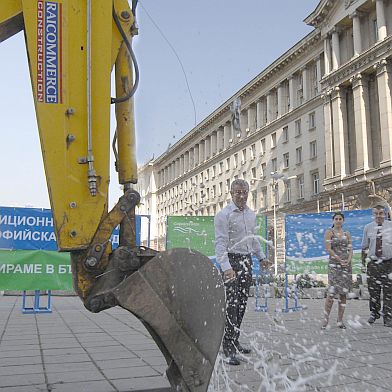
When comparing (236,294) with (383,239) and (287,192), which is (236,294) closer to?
(383,239)

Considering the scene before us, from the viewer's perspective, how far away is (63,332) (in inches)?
289

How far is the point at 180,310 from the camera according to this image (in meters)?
2.70

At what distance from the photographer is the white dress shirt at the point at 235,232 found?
5535 mm

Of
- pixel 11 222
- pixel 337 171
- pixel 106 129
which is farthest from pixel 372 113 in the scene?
pixel 106 129

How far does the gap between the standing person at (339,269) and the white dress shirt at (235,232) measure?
2.54m

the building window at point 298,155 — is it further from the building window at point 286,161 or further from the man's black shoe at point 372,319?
the man's black shoe at point 372,319

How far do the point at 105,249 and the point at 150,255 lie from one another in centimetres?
26

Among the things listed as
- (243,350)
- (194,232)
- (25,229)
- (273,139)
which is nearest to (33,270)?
(25,229)

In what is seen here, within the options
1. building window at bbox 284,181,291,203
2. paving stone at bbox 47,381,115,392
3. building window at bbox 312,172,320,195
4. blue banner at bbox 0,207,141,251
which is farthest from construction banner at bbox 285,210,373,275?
building window at bbox 284,181,291,203

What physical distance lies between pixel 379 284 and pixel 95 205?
6.85 metres

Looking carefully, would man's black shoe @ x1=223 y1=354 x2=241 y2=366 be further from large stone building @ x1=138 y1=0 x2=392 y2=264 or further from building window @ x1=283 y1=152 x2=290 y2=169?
building window @ x1=283 y1=152 x2=290 y2=169

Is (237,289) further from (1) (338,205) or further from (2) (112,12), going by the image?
(1) (338,205)

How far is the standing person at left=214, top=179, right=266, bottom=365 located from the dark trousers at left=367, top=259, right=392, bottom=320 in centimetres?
331

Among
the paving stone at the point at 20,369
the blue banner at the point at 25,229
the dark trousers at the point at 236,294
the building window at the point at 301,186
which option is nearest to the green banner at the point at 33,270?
the blue banner at the point at 25,229
